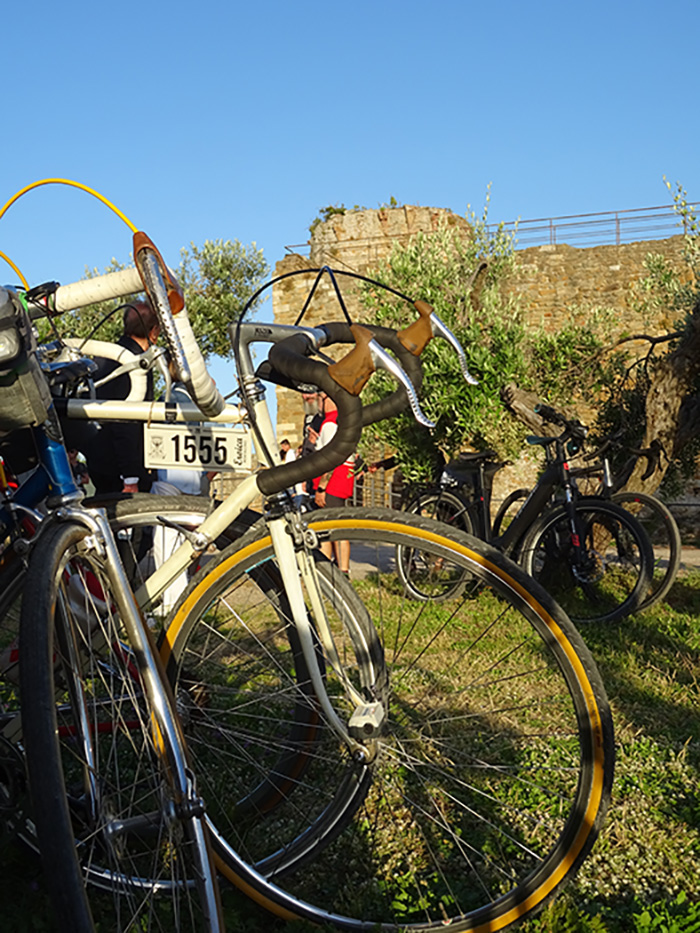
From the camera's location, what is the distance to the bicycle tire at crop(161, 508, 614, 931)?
1844 millimetres

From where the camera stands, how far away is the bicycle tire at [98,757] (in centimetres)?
121

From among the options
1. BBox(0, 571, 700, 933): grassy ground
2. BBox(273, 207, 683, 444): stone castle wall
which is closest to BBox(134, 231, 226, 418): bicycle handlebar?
BBox(0, 571, 700, 933): grassy ground

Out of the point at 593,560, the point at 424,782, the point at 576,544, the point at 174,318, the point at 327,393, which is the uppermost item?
the point at 174,318

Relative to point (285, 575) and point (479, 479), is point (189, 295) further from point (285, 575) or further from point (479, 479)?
point (285, 575)

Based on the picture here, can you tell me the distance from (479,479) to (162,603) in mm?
4634

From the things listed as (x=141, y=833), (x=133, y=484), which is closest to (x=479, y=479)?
(x=133, y=484)

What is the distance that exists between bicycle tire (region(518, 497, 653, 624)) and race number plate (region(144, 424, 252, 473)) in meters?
3.81

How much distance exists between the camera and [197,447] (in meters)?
2.11

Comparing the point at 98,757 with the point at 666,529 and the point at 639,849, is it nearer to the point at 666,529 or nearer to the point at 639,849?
the point at 639,849

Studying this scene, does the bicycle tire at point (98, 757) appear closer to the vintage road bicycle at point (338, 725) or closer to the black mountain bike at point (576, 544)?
the vintage road bicycle at point (338, 725)

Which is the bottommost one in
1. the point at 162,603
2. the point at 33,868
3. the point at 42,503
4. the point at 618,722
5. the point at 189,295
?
the point at 618,722

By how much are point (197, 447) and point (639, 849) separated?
5.88ft

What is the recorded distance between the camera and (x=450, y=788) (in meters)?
2.51

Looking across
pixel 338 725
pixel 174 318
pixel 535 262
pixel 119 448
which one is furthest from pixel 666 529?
pixel 535 262
